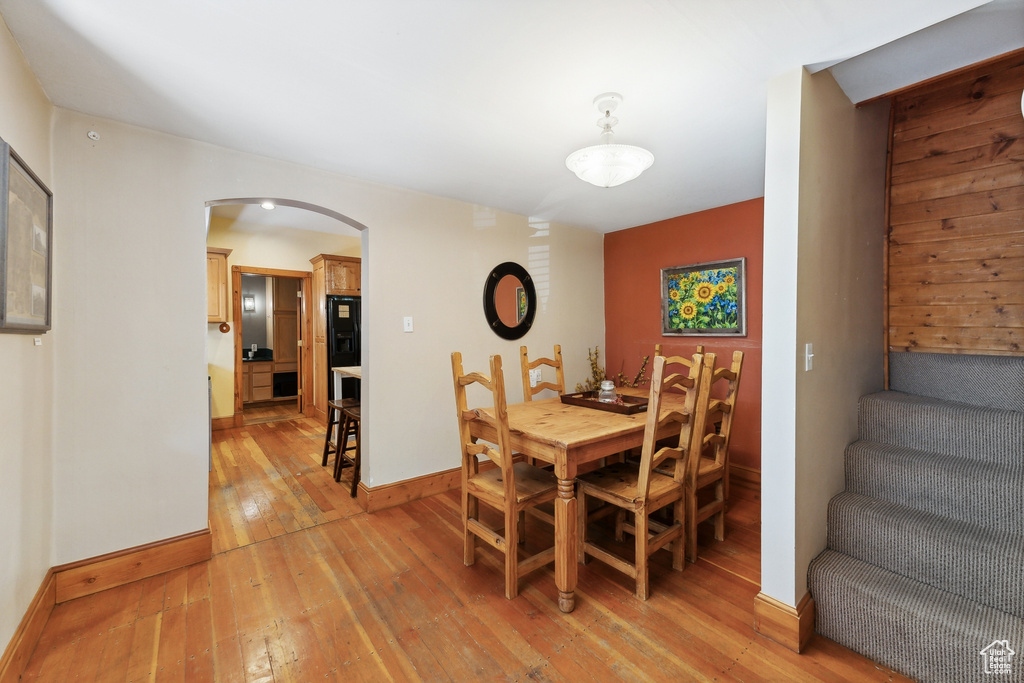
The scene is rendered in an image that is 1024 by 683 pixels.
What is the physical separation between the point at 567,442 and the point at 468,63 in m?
1.57

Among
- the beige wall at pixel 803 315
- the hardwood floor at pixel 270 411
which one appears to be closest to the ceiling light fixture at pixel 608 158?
the beige wall at pixel 803 315

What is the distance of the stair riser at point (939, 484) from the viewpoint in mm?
1640

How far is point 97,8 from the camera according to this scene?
134cm

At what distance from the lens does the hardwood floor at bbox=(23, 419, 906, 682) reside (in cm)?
157

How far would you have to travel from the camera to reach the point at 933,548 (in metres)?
1.60

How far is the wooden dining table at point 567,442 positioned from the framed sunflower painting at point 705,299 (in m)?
1.63

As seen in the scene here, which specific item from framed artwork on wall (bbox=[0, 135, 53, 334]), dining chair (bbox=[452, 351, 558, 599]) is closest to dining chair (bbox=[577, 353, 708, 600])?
dining chair (bbox=[452, 351, 558, 599])

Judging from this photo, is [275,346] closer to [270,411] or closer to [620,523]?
[270,411]

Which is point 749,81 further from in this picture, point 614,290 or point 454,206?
point 614,290

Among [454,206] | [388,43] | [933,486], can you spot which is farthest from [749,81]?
[454,206]

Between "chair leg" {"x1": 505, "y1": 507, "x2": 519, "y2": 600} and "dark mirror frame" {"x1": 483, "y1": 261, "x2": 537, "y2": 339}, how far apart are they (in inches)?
75.7

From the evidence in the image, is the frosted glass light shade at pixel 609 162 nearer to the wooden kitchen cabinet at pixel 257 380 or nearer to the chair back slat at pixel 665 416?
the chair back slat at pixel 665 416

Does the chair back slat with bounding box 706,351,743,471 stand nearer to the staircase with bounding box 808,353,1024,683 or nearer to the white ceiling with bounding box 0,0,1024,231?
the staircase with bounding box 808,353,1024,683

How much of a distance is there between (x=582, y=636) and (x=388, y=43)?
239 cm
